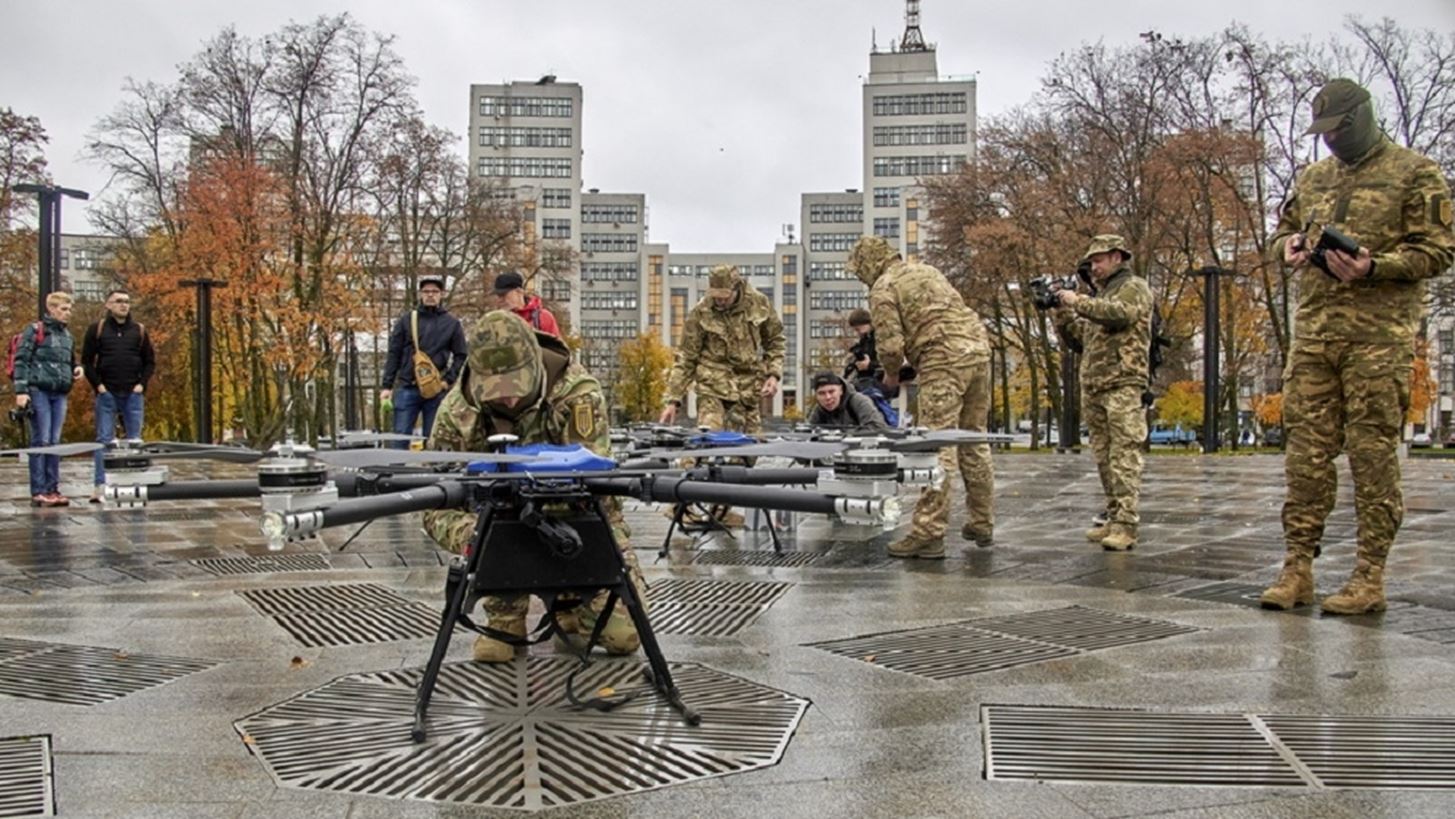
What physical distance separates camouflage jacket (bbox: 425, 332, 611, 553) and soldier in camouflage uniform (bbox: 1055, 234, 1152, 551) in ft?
13.2

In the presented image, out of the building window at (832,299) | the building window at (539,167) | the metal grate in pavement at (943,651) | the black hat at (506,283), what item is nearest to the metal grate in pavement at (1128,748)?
the metal grate in pavement at (943,651)

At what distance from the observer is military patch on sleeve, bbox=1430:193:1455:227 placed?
4.91 m

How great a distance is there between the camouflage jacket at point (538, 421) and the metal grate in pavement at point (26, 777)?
148 centimetres

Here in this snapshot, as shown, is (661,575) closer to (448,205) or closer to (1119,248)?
(1119,248)

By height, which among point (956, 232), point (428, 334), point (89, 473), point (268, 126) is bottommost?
point (89, 473)

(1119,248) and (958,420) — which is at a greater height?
(1119,248)

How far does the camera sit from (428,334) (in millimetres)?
9961

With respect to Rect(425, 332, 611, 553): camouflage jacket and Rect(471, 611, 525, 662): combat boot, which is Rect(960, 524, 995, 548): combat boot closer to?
Rect(425, 332, 611, 553): camouflage jacket

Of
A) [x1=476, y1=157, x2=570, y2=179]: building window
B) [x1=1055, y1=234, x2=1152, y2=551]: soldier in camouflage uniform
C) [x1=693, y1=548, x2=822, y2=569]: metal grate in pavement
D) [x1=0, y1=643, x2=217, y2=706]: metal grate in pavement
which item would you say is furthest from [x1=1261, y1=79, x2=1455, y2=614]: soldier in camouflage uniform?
[x1=476, y1=157, x2=570, y2=179]: building window

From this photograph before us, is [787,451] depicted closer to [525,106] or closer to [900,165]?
[900,165]

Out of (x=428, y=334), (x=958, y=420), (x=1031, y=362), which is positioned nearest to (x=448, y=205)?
(x=1031, y=362)

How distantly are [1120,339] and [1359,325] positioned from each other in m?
2.59

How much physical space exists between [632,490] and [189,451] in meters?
1.24

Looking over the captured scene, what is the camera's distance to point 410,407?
10289mm
